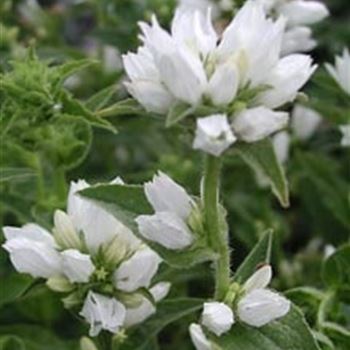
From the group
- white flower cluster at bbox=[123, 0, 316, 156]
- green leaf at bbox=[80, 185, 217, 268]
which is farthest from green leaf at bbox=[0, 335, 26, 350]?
white flower cluster at bbox=[123, 0, 316, 156]

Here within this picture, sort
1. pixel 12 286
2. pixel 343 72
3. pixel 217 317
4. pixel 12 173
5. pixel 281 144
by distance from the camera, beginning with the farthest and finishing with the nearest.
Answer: pixel 281 144 → pixel 343 72 → pixel 12 286 → pixel 12 173 → pixel 217 317

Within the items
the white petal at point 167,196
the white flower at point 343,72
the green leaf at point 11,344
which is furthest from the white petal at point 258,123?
the white flower at point 343,72

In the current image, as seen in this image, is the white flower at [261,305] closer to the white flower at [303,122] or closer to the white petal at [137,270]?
the white petal at [137,270]

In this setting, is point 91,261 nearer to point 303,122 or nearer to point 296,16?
point 296,16

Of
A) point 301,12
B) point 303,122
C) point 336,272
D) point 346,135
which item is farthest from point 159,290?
point 303,122

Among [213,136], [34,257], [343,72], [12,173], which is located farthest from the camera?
[343,72]
